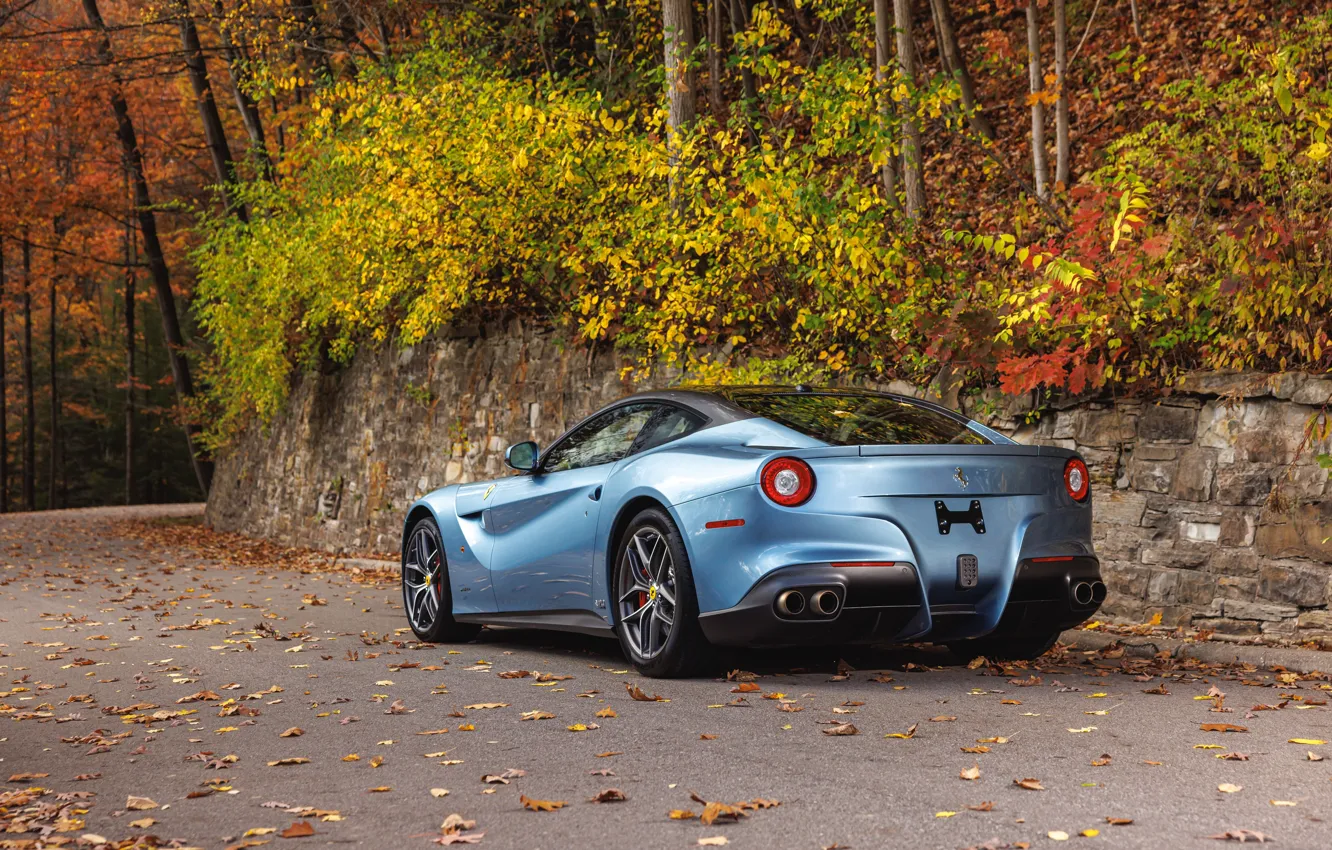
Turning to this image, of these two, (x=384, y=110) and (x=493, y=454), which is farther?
(x=493, y=454)

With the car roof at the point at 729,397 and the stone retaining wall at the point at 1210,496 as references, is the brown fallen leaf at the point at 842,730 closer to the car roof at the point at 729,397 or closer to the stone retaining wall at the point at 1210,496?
the car roof at the point at 729,397

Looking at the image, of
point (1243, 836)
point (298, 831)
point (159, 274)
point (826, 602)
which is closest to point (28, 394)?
point (159, 274)

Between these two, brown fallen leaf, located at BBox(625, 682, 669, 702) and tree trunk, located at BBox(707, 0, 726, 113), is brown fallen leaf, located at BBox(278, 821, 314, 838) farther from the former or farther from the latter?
tree trunk, located at BBox(707, 0, 726, 113)

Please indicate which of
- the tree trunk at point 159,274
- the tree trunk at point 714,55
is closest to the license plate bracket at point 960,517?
the tree trunk at point 714,55

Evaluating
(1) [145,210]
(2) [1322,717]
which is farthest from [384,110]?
(1) [145,210]

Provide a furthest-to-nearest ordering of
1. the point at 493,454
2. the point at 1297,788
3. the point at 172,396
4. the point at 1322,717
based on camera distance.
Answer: the point at 172,396
the point at 493,454
the point at 1322,717
the point at 1297,788

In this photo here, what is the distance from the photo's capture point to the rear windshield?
6859 mm

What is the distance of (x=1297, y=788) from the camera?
439 cm

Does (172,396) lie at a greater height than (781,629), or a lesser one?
greater

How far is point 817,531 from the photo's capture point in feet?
20.8

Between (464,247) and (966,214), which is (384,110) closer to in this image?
(464,247)

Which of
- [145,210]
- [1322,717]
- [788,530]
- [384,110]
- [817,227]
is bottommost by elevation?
[1322,717]

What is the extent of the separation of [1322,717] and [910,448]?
203 centimetres

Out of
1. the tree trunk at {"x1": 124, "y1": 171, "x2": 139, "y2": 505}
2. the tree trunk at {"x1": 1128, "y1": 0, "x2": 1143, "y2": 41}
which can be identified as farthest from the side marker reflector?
the tree trunk at {"x1": 124, "y1": 171, "x2": 139, "y2": 505}
